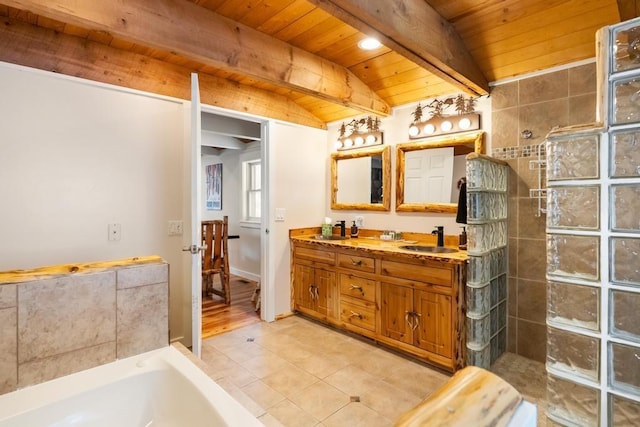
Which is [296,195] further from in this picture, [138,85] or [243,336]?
[138,85]

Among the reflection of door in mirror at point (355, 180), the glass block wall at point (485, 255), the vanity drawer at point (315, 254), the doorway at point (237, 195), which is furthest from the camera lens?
the doorway at point (237, 195)

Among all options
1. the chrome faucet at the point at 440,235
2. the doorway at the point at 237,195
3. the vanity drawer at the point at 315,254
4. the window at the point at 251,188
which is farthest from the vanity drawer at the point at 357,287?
the window at the point at 251,188

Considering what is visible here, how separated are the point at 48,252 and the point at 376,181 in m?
2.82

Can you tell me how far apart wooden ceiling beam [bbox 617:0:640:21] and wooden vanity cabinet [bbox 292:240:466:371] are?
1.68 m

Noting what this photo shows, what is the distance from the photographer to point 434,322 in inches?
95.7

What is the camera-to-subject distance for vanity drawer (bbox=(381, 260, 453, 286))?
2.35 meters

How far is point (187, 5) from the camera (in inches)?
72.6

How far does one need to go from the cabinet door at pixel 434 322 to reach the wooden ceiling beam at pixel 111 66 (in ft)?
7.55

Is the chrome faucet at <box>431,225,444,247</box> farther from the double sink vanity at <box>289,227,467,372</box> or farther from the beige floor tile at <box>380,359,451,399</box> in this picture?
the beige floor tile at <box>380,359,451,399</box>

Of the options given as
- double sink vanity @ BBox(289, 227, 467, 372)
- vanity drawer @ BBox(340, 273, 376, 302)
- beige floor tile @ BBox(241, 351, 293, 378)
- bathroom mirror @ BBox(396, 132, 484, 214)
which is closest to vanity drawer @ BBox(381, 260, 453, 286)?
double sink vanity @ BBox(289, 227, 467, 372)

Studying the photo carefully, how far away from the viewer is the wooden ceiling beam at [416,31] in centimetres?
151

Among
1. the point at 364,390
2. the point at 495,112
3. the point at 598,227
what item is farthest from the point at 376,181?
the point at 598,227

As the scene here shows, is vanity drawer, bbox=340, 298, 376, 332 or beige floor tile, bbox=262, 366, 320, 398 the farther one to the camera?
vanity drawer, bbox=340, 298, 376, 332

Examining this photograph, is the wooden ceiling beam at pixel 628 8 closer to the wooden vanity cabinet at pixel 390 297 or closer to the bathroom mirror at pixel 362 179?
the wooden vanity cabinet at pixel 390 297
